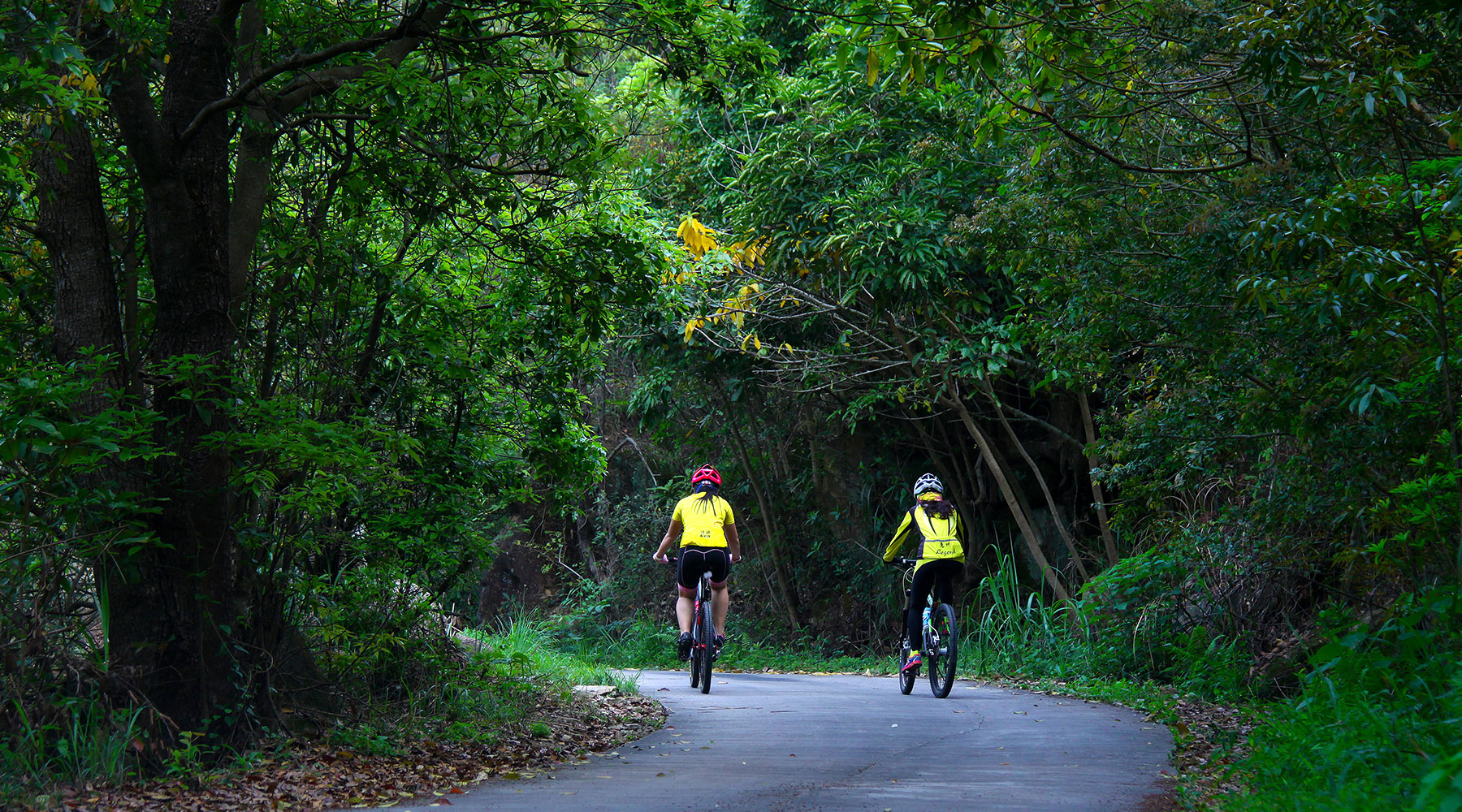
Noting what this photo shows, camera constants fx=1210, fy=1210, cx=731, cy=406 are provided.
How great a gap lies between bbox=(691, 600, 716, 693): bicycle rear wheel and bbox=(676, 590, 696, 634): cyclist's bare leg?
0.36 meters

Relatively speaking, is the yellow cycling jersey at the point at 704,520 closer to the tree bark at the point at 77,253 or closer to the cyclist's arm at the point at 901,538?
the cyclist's arm at the point at 901,538

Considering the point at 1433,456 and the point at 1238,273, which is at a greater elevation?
the point at 1238,273

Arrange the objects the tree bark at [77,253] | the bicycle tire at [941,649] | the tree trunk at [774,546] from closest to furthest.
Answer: the tree bark at [77,253] → the bicycle tire at [941,649] → the tree trunk at [774,546]

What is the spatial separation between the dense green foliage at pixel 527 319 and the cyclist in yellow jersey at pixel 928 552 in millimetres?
1510

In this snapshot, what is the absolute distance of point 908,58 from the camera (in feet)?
21.2

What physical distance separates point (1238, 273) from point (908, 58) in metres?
2.60

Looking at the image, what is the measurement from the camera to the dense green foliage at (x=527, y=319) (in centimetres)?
606

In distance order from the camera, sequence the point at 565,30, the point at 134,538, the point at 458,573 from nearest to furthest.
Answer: the point at 134,538 < the point at 565,30 < the point at 458,573

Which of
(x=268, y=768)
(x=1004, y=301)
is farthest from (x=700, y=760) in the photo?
(x=1004, y=301)

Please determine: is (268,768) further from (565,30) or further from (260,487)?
(565,30)

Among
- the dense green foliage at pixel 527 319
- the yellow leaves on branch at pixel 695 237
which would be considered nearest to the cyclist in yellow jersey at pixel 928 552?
the dense green foliage at pixel 527 319

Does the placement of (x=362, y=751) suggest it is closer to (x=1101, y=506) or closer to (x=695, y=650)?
(x=695, y=650)

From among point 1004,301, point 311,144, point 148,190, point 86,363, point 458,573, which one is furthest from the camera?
point 1004,301

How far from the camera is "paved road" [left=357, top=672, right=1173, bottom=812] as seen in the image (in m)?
5.66
